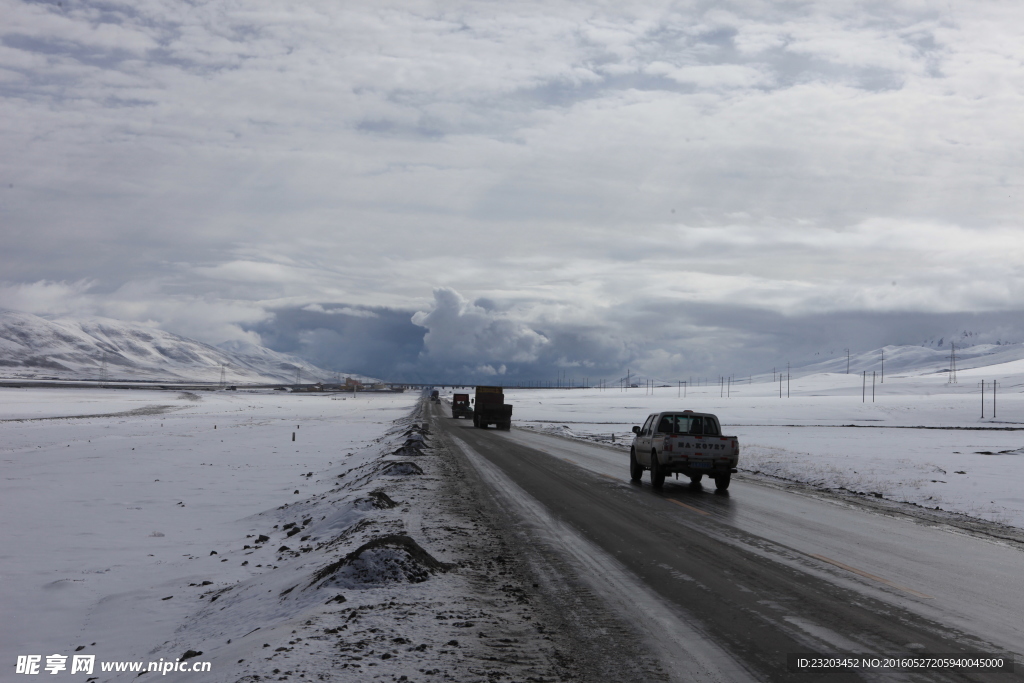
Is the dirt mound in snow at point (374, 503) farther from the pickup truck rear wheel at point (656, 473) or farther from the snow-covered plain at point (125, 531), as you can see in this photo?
the pickup truck rear wheel at point (656, 473)

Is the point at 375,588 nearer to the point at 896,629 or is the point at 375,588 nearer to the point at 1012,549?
the point at 896,629

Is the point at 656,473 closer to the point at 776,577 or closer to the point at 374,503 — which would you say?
the point at 374,503

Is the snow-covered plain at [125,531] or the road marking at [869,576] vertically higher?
the road marking at [869,576]

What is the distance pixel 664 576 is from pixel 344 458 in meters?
23.6

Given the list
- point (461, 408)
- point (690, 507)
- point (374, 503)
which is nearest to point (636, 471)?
point (690, 507)

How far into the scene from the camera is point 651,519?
1509cm

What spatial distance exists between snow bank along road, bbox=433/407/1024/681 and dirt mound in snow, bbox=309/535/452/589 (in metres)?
2.09

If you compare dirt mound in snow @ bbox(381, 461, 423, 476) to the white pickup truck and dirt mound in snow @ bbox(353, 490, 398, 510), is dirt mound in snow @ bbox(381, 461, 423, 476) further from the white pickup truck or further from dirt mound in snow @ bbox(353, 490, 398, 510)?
the white pickup truck

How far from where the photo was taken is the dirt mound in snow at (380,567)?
9.11 meters

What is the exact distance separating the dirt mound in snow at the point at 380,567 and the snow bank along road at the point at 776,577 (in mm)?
2093

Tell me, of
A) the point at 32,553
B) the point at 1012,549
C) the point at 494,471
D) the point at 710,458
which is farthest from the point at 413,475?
the point at 1012,549

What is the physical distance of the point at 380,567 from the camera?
9.38 meters

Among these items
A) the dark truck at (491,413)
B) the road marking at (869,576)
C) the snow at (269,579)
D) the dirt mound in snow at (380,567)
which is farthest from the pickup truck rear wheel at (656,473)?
the dark truck at (491,413)

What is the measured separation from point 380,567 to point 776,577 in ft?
16.5
